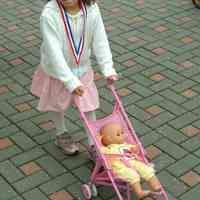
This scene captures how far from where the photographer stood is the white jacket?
390 centimetres

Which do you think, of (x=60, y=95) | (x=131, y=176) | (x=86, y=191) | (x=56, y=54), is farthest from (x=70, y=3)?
(x=86, y=191)

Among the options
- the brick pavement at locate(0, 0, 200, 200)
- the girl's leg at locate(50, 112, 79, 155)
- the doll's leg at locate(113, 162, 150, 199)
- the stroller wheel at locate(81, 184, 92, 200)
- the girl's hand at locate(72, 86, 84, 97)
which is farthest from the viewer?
the girl's leg at locate(50, 112, 79, 155)

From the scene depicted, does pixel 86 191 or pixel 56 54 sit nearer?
pixel 56 54

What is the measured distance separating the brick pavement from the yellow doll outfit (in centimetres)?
48

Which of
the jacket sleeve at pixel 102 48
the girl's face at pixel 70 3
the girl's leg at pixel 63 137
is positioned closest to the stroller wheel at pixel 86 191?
the girl's leg at pixel 63 137

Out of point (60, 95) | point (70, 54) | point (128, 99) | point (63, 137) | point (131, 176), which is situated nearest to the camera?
point (131, 176)

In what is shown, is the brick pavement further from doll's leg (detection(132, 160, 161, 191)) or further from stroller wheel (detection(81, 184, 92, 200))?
doll's leg (detection(132, 160, 161, 191))

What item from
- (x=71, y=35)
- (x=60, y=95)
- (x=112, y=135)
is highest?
(x=71, y=35)

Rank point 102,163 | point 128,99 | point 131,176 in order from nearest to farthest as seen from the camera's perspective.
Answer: point 131,176
point 102,163
point 128,99

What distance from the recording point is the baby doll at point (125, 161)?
3.71m

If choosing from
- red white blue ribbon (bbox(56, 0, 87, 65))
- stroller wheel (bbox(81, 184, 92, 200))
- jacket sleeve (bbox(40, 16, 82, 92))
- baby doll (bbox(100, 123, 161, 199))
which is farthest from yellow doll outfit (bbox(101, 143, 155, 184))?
red white blue ribbon (bbox(56, 0, 87, 65))

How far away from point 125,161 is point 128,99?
1.76 meters

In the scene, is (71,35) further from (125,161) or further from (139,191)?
(139,191)

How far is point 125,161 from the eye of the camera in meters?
3.78
